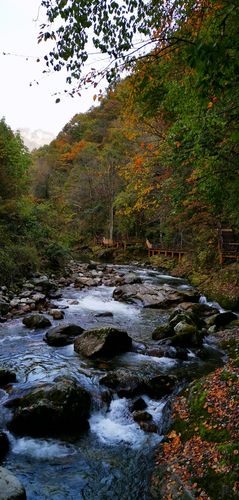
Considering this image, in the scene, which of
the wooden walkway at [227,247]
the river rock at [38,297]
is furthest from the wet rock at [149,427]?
the wooden walkway at [227,247]

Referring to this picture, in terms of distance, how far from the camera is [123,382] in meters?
6.74

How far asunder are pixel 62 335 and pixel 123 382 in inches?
110

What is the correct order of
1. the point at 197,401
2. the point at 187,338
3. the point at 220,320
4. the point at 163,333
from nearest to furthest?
the point at 197,401 → the point at 187,338 → the point at 163,333 → the point at 220,320

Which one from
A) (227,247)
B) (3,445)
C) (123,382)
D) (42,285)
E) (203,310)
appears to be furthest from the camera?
(227,247)

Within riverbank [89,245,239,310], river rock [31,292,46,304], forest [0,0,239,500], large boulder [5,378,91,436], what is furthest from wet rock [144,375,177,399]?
riverbank [89,245,239,310]

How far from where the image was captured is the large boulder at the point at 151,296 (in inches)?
536

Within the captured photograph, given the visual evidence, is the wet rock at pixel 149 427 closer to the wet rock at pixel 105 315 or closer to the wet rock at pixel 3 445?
the wet rock at pixel 3 445

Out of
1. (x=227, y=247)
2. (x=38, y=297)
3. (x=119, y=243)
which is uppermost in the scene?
(x=227, y=247)

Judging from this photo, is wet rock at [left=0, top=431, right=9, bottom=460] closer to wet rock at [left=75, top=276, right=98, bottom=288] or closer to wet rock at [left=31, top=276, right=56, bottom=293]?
wet rock at [left=31, top=276, right=56, bottom=293]

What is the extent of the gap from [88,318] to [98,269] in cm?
1186

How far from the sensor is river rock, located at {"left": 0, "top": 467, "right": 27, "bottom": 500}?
12.2 ft

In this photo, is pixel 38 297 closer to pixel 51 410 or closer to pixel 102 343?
pixel 102 343

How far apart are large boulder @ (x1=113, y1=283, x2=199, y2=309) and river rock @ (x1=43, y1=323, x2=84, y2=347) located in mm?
4689

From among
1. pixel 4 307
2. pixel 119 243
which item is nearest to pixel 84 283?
pixel 4 307
